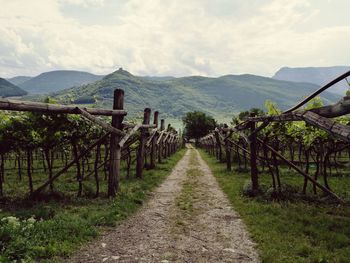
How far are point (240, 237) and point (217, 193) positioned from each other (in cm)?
645

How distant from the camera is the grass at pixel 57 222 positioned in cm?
591

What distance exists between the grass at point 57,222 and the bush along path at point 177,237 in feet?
1.39

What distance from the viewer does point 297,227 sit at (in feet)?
27.7

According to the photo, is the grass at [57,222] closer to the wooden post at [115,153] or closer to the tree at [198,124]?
the wooden post at [115,153]

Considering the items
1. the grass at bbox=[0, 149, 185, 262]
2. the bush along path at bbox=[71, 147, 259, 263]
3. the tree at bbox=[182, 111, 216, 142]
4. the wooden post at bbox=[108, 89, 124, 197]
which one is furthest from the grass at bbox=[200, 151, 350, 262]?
the tree at bbox=[182, 111, 216, 142]

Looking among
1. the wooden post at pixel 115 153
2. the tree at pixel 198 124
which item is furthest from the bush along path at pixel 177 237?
the tree at pixel 198 124

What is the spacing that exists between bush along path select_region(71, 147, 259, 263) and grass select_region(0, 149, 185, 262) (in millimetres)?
425

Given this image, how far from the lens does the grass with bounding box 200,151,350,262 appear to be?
6.63 meters

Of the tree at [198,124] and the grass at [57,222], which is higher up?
the tree at [198,124]

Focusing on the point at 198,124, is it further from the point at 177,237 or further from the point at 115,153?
the point at 177,237

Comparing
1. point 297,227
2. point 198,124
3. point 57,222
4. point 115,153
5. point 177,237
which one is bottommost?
point 177,237

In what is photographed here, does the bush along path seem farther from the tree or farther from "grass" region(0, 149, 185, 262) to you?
the tree

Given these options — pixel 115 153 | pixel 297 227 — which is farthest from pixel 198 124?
pixel 297 227

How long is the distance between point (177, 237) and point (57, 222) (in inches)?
128
